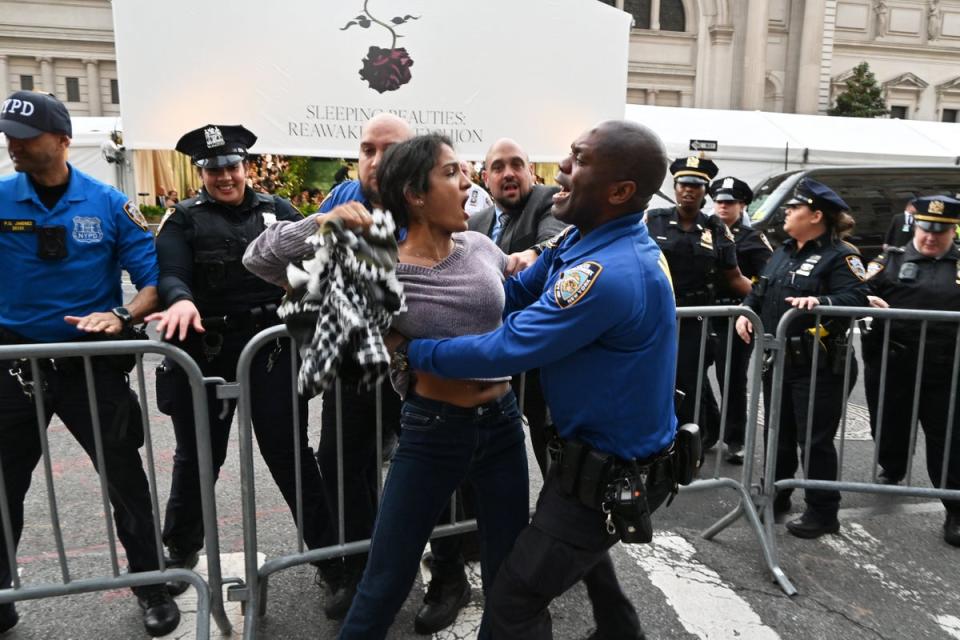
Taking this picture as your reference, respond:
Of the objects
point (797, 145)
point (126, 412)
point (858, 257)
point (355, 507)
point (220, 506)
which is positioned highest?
point (797, 145)

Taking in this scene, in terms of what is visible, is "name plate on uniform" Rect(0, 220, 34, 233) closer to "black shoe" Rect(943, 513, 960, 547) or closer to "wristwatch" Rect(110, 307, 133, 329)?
"wristwatch" Rect(110, 307, 133, 329)

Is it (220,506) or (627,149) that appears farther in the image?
(220,506)

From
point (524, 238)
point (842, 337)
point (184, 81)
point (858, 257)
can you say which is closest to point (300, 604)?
point (524, 238)

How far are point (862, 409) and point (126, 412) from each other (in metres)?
5.80

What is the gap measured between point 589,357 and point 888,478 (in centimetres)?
351

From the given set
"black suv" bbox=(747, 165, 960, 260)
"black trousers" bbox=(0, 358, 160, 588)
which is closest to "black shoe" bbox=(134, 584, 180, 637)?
"black trousers" bbox=(0, 358, 160, 588)

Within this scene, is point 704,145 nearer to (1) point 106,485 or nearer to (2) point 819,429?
(2) point 819,429

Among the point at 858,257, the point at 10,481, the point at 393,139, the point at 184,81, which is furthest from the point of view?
the point at 184,81

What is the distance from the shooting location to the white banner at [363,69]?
8.07 meters

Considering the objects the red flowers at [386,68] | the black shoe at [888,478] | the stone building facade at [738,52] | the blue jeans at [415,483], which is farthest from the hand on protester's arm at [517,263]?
the stone building facade at [738,52]

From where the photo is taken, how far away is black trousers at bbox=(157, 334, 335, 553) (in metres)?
3.06

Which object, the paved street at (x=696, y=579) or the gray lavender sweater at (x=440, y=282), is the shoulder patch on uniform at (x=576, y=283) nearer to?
the gray lavender sweater at (x=440, y=282)

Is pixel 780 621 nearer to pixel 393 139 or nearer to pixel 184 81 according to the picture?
pixel 393 139

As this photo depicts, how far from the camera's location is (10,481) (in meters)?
2.85
